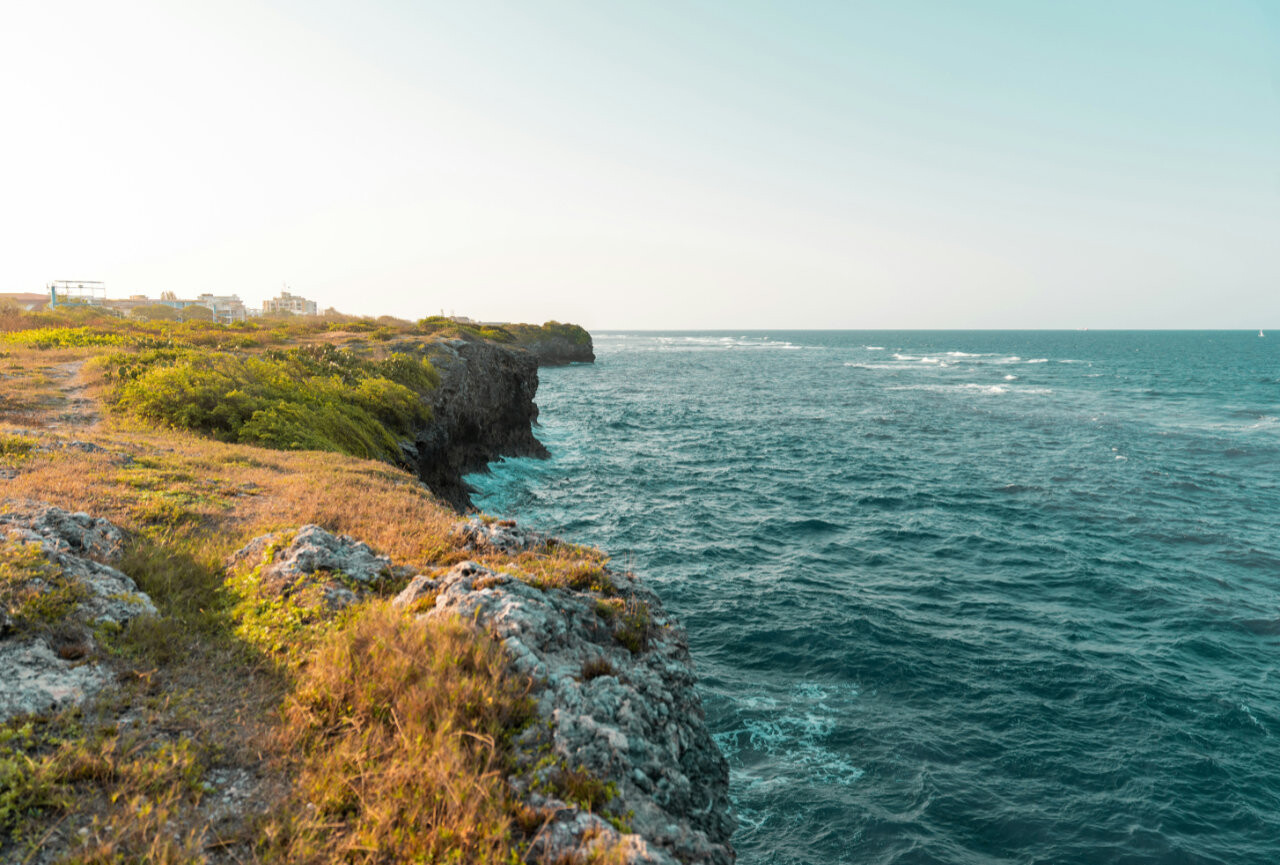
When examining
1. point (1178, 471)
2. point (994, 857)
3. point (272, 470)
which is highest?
point (272, 470)

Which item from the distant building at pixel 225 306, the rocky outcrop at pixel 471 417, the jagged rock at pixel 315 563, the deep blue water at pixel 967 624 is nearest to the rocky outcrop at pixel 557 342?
the distant building at pixel 225 306

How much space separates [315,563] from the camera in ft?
24.1

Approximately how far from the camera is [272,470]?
1320 centimetres

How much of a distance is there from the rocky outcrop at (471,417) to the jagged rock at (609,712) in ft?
54.0

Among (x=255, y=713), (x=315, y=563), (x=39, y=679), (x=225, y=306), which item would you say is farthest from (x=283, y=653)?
(x=225, y=306)

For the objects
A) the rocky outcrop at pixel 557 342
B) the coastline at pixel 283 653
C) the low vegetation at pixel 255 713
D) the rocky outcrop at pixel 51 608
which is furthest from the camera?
the rocky outcrop at pixel 557 342

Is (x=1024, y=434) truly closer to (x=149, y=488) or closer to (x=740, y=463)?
(x=740, y=463)

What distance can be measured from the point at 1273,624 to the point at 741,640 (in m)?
15.4

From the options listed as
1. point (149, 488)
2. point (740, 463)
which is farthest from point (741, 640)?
point (740, 463)

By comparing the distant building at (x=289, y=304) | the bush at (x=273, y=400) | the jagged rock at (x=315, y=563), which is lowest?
the jagged rock at (x=315, y=563)

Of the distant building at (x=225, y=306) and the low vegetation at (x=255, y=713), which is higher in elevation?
the distant building at (x=225, y=306)

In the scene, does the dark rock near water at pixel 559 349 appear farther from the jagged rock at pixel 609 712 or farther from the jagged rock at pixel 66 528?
the jagged rock at pixel 609 712

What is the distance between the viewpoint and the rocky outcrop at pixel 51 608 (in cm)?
500

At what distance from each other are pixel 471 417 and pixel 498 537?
23704 mm
